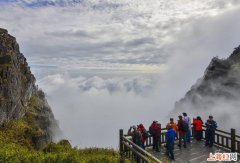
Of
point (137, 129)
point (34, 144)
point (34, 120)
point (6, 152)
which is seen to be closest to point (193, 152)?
point (137, 129)

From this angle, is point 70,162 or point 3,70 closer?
point 70,162

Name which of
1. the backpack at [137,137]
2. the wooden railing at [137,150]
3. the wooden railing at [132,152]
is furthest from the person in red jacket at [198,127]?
the wooden railing at [132,152]

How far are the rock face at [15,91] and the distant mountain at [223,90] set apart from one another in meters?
39.4

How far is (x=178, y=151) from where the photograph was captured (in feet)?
62.2

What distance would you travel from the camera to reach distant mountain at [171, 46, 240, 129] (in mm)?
61531

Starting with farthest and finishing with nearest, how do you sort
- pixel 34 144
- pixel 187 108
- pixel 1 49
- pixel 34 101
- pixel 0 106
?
pixel 187 108 < pixel 34 101 < pixel 1 49 < pixel 34 144 < pixel 0 106

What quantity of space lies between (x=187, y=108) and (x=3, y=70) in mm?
59215

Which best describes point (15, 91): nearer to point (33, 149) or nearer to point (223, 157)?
point (33, 149)

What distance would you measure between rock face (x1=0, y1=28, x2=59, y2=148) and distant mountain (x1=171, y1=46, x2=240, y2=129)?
39397 mm

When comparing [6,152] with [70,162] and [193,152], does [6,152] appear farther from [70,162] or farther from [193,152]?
[193,152]

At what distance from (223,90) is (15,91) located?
46761mm

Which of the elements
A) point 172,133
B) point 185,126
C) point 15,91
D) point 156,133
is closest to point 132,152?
point 172,133

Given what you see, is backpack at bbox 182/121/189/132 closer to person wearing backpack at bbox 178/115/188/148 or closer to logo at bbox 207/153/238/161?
person wearing backpack at bbox 178/115/188/148

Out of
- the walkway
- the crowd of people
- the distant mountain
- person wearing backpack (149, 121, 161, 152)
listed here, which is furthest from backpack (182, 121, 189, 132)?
the distant mountain
